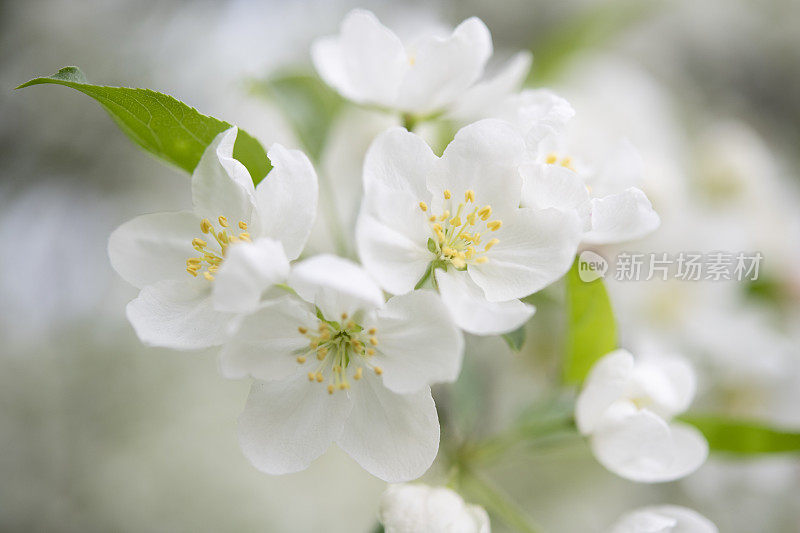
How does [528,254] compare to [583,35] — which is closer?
[528,254]

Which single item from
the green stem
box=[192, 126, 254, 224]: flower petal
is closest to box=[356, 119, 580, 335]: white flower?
box=[192, 126, 254, 224]: flower petal

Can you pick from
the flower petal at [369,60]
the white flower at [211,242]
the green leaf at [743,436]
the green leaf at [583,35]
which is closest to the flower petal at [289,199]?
the white flower at [211,242]

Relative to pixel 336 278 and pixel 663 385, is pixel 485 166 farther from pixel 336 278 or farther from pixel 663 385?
pixel 663 385

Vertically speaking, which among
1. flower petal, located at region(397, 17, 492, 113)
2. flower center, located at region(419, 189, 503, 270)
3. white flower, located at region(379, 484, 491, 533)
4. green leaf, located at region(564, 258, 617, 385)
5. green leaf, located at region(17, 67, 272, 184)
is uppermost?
flower petal, located at region(397, 17, 492, 113)

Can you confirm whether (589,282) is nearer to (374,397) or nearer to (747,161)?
(374,397)

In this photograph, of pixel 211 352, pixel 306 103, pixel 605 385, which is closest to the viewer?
pixel 605 385

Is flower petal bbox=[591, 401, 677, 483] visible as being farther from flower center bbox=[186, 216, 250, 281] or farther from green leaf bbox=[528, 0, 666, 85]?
green leaf bbox=[528, 0, 666, 85]

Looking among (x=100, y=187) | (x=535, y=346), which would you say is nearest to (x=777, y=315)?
(x=535, y=346)

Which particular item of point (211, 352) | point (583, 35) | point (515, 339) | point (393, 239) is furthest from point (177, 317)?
point (583, 35)
